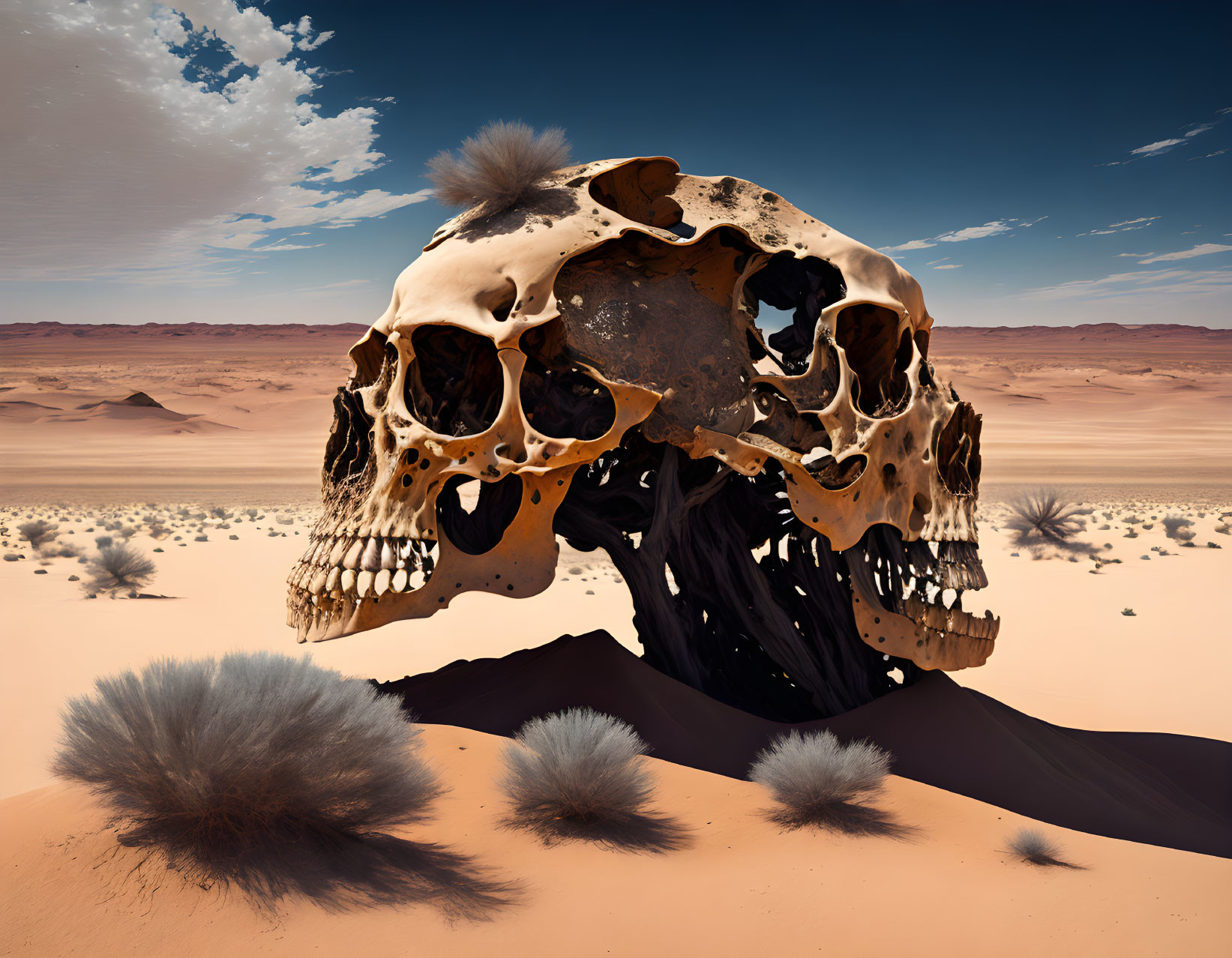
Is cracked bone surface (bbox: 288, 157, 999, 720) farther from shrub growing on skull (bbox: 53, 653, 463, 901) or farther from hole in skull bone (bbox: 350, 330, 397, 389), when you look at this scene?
shrub growing on skull (bbox: 53, 653, 463, 901)

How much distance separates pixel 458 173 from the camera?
5586mm

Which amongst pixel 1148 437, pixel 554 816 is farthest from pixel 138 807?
pixel 1148 437

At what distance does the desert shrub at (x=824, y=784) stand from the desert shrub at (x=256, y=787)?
5.86 ft

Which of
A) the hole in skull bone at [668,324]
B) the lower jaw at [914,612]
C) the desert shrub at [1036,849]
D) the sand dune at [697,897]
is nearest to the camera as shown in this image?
the sand dune at [697,897]

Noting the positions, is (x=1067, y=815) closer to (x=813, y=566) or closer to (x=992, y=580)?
(x=813, y=566)

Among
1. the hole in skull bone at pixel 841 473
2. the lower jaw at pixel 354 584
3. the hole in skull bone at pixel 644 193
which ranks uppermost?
the hole in skull bone at pixel 644 193

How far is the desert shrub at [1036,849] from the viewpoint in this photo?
4320mm

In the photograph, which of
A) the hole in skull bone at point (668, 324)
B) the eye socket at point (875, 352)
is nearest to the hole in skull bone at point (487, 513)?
the hole in skull bone at point (668, 324)

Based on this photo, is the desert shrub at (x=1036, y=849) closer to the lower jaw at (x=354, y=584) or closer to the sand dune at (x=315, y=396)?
the lower jaw at (x=354, y=584)

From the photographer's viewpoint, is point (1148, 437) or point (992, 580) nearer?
point (992, 580)

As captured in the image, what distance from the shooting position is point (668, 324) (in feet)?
18.0

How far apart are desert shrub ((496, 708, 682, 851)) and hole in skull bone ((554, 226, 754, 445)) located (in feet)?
6.33

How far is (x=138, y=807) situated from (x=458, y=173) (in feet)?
13.6

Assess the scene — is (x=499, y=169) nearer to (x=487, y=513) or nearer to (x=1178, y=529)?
(x=487, y=513)
